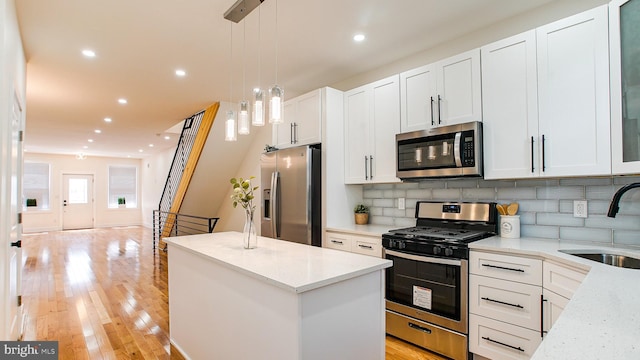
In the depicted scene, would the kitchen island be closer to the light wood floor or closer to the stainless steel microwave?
the light wood floor

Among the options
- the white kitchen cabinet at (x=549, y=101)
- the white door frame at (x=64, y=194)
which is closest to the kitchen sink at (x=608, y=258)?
the white kitchen cabinet at (x=549, y=101)

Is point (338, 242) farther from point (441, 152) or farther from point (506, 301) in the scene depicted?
point (506, 301)

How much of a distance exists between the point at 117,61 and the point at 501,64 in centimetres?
380

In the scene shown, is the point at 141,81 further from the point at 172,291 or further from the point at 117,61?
the point at 172,291

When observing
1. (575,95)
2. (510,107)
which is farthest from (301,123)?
(575,95)

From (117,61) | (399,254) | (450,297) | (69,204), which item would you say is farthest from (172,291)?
(69,204)

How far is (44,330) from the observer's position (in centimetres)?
298

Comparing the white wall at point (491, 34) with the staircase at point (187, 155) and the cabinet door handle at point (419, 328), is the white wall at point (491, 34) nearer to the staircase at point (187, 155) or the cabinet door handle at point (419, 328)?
the cabinet door handle at point (419, 328)

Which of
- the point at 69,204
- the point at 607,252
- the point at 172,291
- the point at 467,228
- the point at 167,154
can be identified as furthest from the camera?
the point at 69,204

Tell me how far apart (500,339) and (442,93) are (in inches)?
77.6

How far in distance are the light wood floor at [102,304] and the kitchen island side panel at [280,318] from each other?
2.54 ft

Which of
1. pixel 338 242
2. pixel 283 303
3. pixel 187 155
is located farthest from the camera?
pixel 187 155

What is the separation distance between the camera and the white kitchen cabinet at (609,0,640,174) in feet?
6.06

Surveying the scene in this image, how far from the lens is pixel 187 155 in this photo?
246 inches
